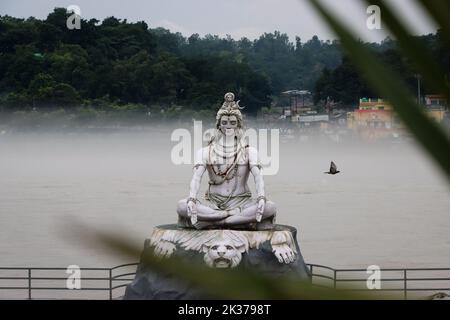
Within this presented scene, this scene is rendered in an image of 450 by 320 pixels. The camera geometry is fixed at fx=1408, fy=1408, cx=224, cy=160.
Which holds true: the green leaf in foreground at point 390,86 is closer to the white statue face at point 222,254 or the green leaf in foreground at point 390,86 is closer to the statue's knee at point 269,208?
the white statue face at point 222,254

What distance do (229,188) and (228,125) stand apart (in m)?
0.40

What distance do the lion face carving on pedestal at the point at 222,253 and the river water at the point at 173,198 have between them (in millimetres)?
1432

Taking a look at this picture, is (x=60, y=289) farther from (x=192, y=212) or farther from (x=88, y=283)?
(x=192, y=212)

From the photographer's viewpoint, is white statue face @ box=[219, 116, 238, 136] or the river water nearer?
white statue face @ box=[219, 116, 238, 136]

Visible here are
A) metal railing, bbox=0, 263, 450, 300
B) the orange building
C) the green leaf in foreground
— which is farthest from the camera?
the orange building

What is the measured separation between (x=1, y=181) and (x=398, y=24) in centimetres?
4609

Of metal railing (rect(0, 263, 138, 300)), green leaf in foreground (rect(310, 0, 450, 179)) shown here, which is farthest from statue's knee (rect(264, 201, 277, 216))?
green leaf in foreground (rect(310, 0, 450, 179))

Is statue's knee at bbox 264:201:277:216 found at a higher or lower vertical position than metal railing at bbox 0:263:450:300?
higher

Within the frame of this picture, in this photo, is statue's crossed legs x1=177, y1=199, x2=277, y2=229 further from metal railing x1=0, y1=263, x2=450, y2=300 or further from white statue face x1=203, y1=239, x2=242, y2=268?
metal railing x1=0, y1=263, x2=450, y2=300

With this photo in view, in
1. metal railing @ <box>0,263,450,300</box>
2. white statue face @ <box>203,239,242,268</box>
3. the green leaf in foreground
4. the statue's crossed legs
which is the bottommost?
metal railing @ <box>0,263,450,300</box>

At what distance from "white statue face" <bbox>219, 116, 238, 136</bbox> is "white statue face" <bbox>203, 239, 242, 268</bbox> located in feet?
2.43

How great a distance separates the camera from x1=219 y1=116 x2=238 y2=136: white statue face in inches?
356

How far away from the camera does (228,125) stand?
904 cm
